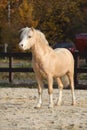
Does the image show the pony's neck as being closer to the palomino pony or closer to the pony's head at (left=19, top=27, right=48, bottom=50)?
the palomino pony

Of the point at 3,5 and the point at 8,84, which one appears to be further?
the point at 3,5

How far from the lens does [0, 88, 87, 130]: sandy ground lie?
30.9 feet

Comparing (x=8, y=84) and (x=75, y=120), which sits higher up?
(x=75, y=120)

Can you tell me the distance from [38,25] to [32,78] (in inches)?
911

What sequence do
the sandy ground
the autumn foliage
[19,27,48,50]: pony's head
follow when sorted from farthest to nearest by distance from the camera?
the autumn foliage → [19,27,48,50]: pony's head → the sandy ground

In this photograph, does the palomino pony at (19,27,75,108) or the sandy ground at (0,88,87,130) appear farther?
the palomino pony at (19,27,75,108)

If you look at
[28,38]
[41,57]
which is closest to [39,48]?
[41,57]

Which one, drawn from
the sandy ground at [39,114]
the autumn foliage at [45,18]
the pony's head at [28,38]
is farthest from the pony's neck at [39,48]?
the autumn foliage at [45,18]

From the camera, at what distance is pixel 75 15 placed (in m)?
48.8

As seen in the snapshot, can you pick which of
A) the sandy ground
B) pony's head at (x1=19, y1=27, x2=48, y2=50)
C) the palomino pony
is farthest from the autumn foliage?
pony's head at (x1=19, y1=27, x2=48, y2=50)

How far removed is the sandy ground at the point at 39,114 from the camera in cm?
941

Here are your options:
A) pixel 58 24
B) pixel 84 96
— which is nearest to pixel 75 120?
pixel 84 96

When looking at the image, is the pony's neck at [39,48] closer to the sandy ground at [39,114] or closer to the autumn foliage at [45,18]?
the sandy ground at [39,114]

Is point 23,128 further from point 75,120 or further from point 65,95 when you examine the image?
point 65,95
